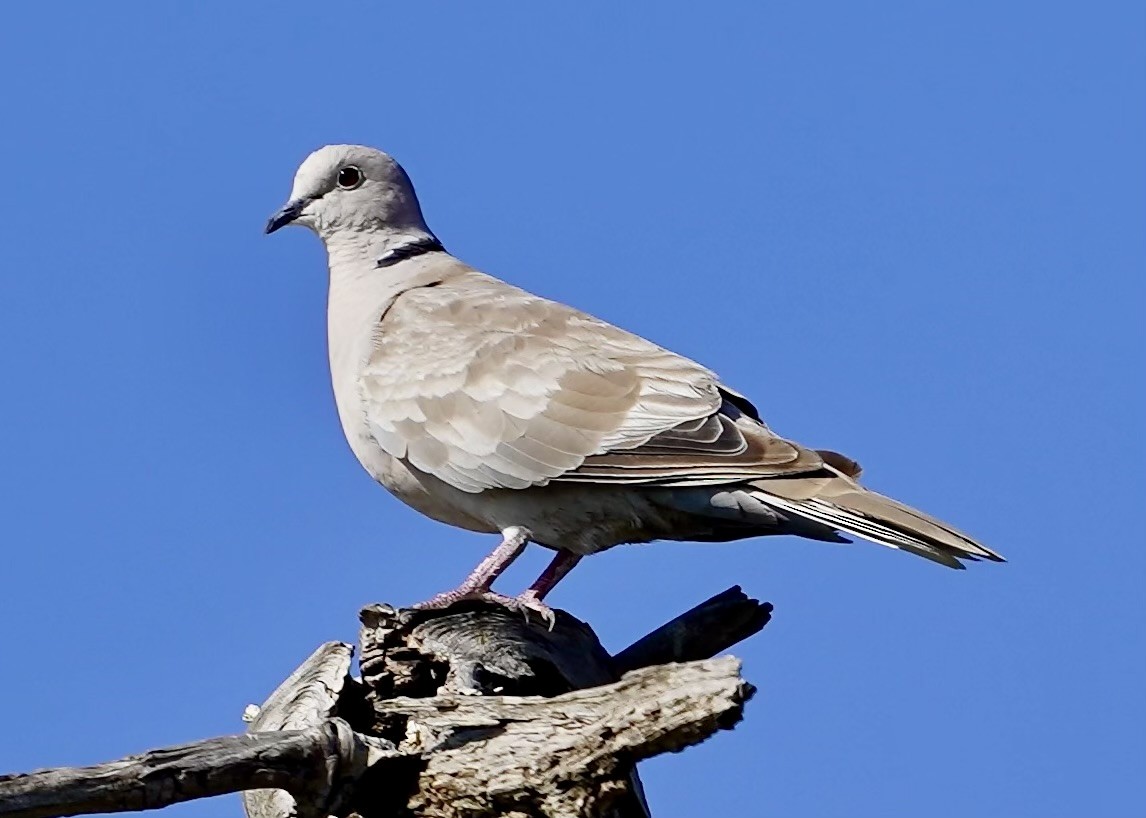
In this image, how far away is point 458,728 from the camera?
191 inches

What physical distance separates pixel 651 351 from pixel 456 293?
958 mm

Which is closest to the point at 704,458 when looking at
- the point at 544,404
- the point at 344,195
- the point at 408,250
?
the point at 544,404

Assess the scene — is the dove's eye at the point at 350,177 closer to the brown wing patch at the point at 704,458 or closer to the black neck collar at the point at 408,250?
the black neck collar at the point at 408,250

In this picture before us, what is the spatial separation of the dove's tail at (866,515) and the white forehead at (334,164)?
2.77 metres

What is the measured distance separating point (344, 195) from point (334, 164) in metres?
0.15

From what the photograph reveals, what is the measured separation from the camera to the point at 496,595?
19.2 ft

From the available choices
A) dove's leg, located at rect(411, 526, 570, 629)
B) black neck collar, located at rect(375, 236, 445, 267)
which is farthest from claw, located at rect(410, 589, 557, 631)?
black neck collar, located at rect(375, 236, 445, 267)

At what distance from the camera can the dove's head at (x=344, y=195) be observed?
7.68 meters

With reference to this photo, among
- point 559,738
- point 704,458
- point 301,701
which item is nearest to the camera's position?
point 559,738

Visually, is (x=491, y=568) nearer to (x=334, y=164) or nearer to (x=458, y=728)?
(x=458, y=728)

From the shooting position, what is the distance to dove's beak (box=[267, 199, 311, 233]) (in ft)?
25.3

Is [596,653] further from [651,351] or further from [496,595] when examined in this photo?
[651,351]

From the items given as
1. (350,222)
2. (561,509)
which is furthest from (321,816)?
(350,222)

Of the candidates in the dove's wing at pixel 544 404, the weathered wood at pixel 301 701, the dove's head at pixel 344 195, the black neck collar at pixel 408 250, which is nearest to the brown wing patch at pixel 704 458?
the dove's wing at pixel 544 404
